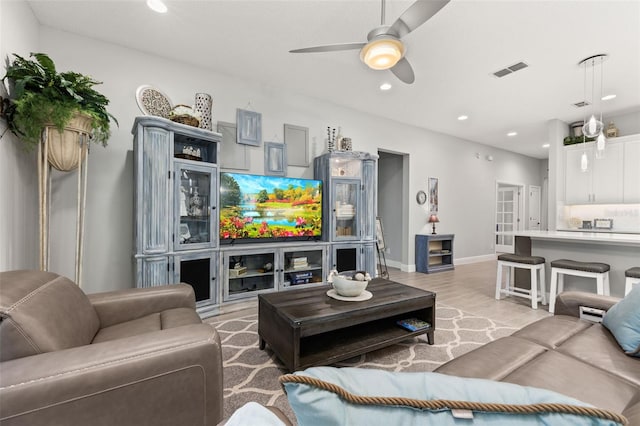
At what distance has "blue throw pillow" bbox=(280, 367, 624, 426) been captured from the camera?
42 centimetres

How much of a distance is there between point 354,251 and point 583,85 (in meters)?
3.83

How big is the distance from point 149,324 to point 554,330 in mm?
2286

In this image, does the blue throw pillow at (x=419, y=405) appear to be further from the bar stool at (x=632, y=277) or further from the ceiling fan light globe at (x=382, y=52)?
the bar stool at (x=632, y=277)

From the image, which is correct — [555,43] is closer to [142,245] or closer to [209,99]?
[209,99]

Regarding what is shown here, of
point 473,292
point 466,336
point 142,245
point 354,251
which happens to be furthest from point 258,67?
point 473,292

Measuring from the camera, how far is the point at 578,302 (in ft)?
5.73

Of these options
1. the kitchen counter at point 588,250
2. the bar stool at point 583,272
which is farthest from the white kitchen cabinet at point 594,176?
the bar stool at point 583,272

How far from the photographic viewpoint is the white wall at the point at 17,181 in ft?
6.03

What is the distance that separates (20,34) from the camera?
2166 mm

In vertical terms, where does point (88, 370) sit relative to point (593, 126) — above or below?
below

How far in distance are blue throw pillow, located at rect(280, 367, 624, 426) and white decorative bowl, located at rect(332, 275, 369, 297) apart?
1.63 metres

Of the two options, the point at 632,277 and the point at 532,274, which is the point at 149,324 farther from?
the point at 632,277

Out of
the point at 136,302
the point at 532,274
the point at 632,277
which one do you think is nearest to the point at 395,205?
the point at 532,274

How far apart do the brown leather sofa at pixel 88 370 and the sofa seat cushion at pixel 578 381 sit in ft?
3.90
